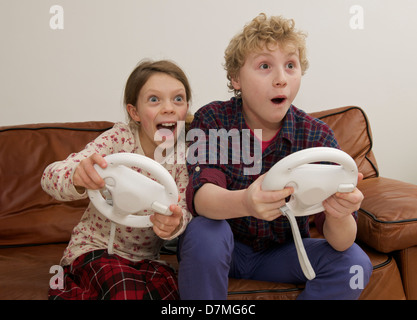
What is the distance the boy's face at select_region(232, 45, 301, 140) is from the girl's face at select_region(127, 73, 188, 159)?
8.6 inches

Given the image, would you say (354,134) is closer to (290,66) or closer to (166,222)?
(290,66)

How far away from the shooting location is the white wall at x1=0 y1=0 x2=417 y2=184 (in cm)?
198

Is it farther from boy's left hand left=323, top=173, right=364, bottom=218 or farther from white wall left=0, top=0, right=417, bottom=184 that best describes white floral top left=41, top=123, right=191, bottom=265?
white wall left=0, top=0, right=417, bottom=184

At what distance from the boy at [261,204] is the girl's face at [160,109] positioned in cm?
7

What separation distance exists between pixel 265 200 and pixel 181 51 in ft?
4.41

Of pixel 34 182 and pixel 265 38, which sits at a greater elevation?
pixel 265 38

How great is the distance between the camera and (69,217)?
5.25 ft

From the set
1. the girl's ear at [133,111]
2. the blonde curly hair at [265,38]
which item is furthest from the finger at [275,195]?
the girl's ear at [133,111]

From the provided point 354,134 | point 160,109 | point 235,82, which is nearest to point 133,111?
point 160,109

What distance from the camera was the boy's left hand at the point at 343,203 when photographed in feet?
3.00

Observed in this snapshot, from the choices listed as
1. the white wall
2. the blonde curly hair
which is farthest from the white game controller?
the white wall

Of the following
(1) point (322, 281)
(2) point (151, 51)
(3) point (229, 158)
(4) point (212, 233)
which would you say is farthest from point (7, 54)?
(1) point (322, 281)

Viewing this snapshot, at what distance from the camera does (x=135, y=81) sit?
1.33m
